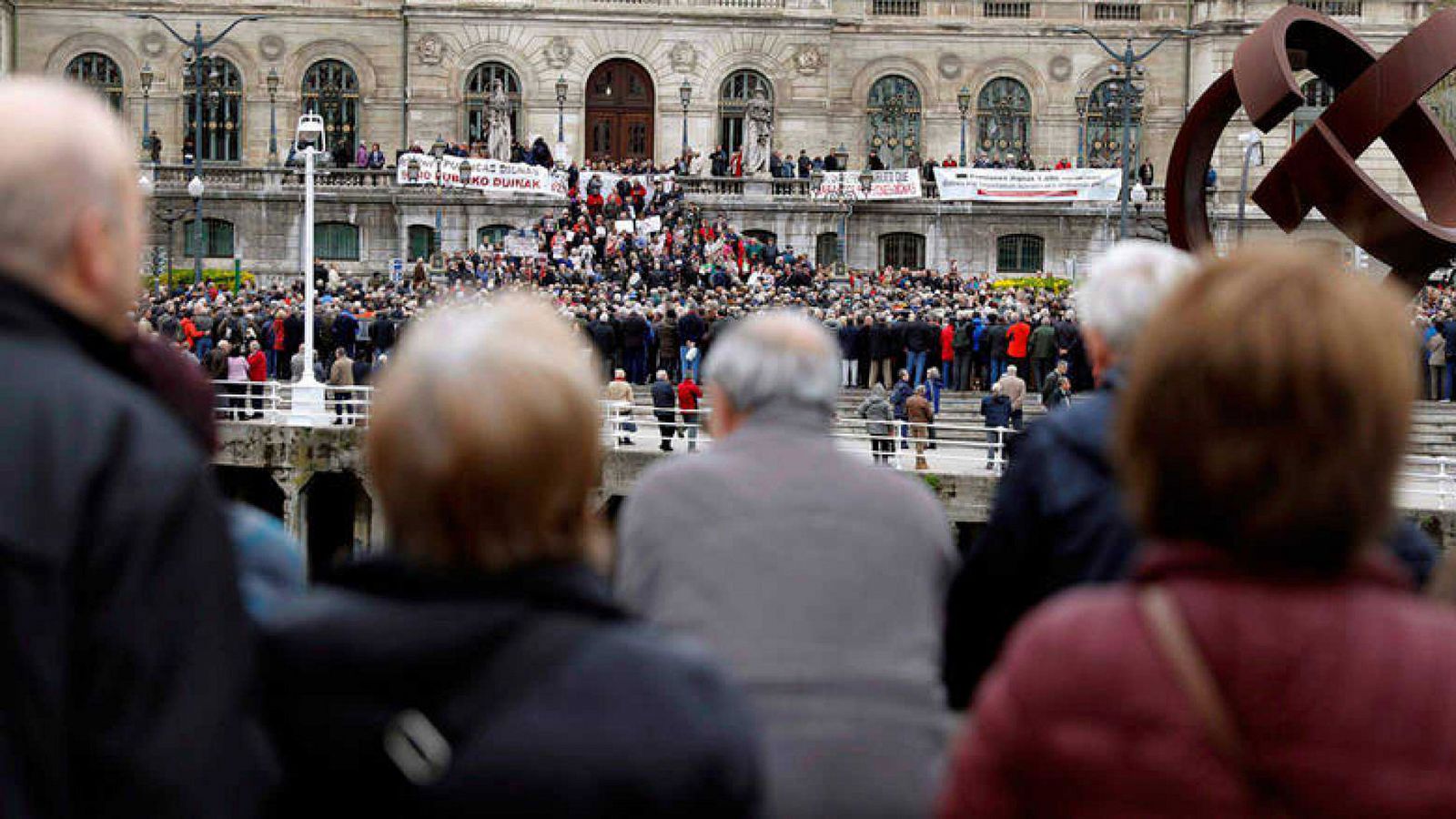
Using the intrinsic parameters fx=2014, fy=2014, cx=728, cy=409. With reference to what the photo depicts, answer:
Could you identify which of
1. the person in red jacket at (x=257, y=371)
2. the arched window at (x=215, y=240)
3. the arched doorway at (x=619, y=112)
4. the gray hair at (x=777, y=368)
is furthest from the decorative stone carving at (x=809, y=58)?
the gray hair at (x=777, y=368)

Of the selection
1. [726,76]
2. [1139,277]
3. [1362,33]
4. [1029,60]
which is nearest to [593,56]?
[726,76]

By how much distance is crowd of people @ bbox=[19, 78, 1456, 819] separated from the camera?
3234 mm

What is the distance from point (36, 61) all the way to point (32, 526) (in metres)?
55.9

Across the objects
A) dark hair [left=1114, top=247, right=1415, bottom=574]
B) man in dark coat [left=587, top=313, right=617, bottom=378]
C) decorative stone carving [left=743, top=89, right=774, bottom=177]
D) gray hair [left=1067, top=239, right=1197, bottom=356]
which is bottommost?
dark hair [left=1114, top=247, right=1415, bottom=574]

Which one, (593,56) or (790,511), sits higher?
(593,56)

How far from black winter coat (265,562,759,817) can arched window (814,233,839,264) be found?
48.4 metres

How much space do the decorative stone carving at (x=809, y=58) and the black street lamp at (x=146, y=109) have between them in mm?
17569

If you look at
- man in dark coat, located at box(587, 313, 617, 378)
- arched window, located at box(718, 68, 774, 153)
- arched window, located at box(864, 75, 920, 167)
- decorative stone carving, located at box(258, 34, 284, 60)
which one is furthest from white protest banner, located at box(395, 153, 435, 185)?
man in dark coat, located at box(587, 313, 617, 378)

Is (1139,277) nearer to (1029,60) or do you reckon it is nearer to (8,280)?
(8,280)

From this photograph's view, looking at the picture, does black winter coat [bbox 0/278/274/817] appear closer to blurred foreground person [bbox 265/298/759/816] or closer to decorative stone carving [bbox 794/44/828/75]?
blurred foreground person [bbox 265/298/759/816]

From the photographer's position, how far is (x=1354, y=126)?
2156cm

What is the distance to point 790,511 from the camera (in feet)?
15.0

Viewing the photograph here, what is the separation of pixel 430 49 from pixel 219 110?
6.42 m

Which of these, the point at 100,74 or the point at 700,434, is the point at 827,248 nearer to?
the point at 100,74
